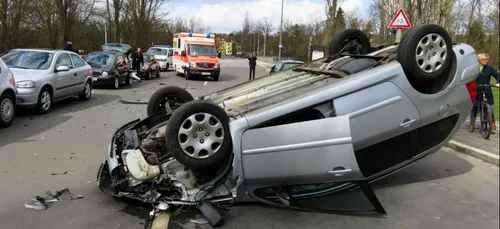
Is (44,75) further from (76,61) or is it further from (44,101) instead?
(76,61)

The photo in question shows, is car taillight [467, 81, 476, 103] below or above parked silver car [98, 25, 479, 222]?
above

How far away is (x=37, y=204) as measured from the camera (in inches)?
173

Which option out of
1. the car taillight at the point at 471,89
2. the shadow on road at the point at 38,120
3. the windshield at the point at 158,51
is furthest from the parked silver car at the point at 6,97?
the windshield at the point at 158,51

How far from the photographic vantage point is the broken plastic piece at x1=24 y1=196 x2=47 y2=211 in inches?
170

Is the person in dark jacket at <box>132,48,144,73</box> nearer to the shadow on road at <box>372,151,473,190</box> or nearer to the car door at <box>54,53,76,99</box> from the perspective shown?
the car door at <box>54,53,76,99</box>

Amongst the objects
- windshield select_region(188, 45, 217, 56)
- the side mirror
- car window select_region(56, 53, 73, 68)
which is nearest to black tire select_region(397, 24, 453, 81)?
the side mirror

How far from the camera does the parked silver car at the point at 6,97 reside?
8312 millimetres

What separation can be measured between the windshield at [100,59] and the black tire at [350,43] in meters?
12.8

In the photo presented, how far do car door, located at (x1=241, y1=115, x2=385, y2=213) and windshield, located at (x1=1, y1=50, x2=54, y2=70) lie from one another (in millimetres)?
8352

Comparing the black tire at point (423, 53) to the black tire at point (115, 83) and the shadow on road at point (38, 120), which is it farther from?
the black tire at point (115, 83)

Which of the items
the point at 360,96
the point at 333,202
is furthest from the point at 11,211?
the point at 360,96

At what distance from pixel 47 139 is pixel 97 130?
1.15 meters

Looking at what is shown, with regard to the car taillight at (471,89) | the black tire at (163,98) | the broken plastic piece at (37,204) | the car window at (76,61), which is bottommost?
the broken plastic piece at (37,204)

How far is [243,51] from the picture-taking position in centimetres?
9631
